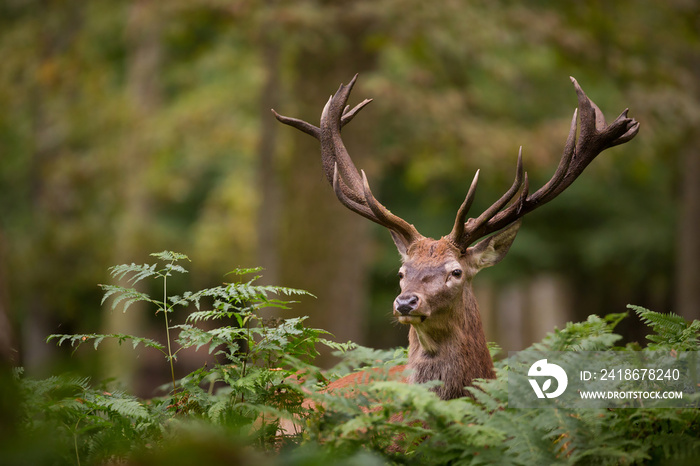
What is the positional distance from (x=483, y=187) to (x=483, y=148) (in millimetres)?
4118

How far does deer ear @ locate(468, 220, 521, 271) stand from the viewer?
17.0ft

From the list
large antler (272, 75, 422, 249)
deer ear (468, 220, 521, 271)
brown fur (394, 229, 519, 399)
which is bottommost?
brown fur (394, 229, 519, 399)

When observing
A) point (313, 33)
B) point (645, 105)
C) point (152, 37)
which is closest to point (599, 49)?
point (645, 105)

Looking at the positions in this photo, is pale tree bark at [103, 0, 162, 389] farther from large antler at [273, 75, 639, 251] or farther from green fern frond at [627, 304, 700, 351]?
green fern frond at [627, 304, 700, 351]

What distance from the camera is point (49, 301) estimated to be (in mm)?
17250

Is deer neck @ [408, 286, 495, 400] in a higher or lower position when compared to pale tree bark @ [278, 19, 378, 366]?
lower

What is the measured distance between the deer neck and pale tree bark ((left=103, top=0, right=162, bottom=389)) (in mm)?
10314

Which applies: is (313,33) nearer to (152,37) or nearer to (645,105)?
(645,105)

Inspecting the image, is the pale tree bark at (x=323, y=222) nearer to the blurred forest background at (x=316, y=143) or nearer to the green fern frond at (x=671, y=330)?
the blurred forest background at (x=316, y=143)

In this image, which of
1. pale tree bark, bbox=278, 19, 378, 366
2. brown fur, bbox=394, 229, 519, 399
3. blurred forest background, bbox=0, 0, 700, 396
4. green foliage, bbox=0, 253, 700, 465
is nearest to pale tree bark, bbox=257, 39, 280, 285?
blurred forest background, bbox=0, 0, 700, 396

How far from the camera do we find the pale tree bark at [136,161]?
15.7 metres

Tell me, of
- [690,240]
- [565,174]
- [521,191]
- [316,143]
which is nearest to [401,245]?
[521,191]

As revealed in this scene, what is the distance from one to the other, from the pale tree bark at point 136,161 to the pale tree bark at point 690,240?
32.0 ft

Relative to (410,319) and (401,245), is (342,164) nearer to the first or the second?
(401,245)
